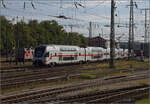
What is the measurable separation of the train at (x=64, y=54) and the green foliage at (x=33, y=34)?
21650 millimetres

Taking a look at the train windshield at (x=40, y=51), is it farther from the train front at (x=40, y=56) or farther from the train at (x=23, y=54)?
the train at (x=23, y=54)

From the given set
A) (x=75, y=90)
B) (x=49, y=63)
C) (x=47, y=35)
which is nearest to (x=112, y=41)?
(x=49, y=63)

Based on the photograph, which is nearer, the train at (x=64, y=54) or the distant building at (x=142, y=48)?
the train at (x=64, y=54)

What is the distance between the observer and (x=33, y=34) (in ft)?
244

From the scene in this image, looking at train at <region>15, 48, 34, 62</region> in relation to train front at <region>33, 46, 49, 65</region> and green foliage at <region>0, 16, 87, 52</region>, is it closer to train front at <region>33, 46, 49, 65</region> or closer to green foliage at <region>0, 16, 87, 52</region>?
green foliage at <region>0, 16, 87, 52</region>

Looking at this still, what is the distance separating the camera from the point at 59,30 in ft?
276

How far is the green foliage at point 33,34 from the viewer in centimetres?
6212

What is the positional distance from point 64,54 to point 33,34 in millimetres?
40192

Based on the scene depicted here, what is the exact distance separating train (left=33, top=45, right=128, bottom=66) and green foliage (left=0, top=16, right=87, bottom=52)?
2165cm

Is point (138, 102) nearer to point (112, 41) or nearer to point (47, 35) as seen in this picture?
point (112, 41)

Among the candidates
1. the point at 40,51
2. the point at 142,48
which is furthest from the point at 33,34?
the point at 40,51

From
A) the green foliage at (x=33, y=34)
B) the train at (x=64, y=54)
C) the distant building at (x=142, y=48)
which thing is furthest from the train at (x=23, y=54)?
the distant building at (x=142, y=48)

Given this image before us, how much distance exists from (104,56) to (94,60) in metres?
4.11

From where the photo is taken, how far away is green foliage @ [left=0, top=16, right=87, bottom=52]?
6212cm
